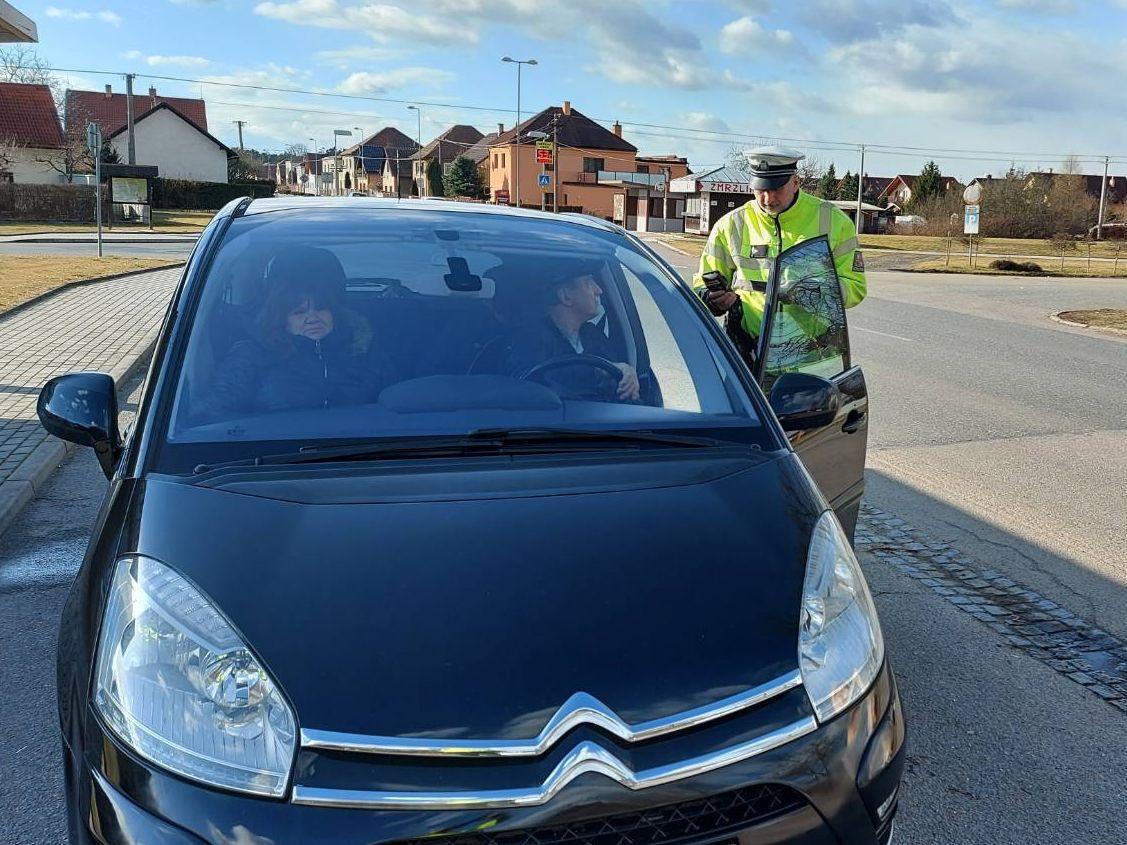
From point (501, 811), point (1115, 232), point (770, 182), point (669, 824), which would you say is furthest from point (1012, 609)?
point (1115, 232)

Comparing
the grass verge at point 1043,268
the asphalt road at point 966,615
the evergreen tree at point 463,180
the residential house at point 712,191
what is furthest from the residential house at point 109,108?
the asphalt road at point 966,615

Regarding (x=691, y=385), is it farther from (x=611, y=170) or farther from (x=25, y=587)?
(x=611, y=170)

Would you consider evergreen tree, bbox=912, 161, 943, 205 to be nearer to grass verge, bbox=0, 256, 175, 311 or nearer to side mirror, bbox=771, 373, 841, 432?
grass verge, bbox=0, 256, 175, 311

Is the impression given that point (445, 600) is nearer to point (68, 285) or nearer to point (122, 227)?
point (68, 285)

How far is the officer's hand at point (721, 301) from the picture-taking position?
4.82 meters

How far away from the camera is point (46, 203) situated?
4625 centimetres

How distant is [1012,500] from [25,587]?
5.42m

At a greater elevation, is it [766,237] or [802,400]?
[766,237]

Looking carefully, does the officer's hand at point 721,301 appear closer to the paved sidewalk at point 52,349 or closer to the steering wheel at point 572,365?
the steering wheel at point 572,365

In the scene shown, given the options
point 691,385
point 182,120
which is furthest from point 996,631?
point 182,120

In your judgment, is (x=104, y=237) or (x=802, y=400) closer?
(x=802, y=400)

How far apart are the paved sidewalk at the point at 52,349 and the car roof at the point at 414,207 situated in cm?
285

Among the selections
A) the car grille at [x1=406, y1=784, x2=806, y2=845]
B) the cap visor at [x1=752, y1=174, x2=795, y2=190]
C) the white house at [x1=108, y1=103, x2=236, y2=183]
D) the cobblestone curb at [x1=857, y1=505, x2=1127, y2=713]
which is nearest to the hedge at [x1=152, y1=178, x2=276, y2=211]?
the white house at [x1=108, y1=103, x2=236, y2=183]

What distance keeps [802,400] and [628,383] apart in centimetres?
53
